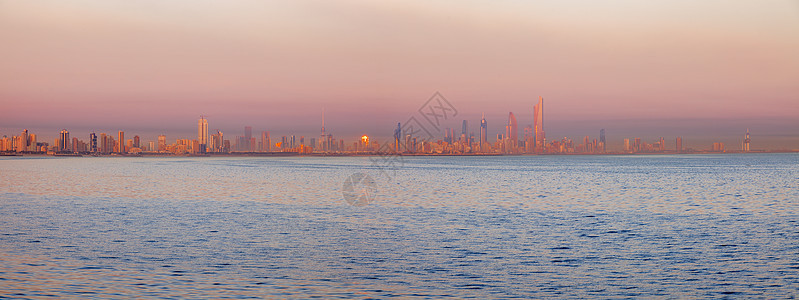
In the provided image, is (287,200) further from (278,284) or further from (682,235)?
(278,284)

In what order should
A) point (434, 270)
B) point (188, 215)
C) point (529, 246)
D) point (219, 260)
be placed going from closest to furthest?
point (434, 270), point (219, 260), point (529, 246), point (188, 215)

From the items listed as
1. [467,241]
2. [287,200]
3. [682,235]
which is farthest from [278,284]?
[287,200]

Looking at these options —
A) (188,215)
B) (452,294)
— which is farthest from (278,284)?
(188,215)

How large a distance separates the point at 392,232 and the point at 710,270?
614 inches

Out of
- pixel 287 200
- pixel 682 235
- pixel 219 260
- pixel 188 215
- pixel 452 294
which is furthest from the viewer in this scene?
pixel 287 200

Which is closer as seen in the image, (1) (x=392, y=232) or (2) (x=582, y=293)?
(2) (x=582, y=293)

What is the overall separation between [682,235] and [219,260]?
22011 millimetres

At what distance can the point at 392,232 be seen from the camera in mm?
33125

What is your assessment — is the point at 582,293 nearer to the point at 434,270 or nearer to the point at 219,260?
the point at 434,270

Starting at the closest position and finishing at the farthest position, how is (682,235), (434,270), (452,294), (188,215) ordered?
(452,294), (434,270), (682,235), (188,215)

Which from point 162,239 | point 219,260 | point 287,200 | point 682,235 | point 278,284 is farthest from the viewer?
point 287,200

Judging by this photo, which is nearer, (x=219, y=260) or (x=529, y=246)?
(x=219, y=260)

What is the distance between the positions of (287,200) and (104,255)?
31647 mm

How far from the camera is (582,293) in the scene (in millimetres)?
18391
